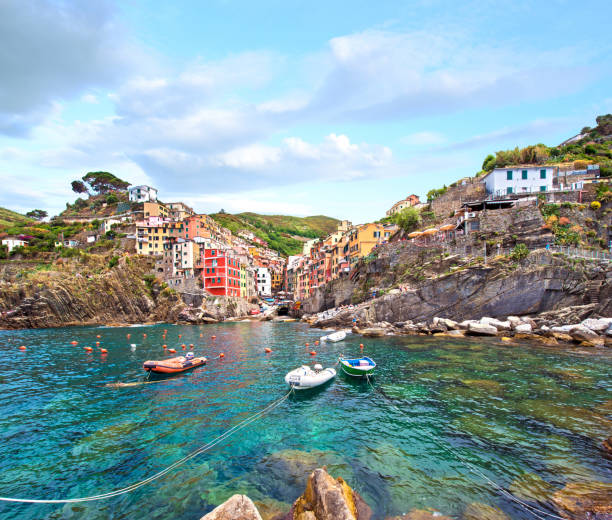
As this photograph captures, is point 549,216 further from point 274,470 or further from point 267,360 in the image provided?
point 274,470

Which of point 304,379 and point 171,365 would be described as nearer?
point 304,379

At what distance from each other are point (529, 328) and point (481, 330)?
4789 millimetres

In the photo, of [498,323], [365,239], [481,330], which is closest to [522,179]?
[365,239]

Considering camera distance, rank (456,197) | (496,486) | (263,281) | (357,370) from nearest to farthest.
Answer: (496,486)
(357,370)
(456,197)
(263,281)

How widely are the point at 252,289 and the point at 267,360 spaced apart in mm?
72394

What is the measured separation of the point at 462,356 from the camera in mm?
26219

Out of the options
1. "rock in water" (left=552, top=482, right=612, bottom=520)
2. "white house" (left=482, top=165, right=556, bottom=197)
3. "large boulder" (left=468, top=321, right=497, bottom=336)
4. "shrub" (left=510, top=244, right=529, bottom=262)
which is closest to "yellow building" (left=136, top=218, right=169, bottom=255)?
"large boulder" (left=468, top=321, right=497, bottom=336)

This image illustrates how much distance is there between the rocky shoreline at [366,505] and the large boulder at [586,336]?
1063 inches

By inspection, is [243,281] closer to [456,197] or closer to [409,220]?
[409,220]

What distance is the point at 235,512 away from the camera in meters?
6.42

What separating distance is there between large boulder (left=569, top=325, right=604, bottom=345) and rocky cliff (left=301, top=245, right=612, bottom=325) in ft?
20.3

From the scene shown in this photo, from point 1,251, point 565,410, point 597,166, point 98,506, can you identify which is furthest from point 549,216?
point 1,251

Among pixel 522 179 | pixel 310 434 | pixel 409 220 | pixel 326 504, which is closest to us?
pixel 326 504

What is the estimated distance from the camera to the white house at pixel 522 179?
52.1m
